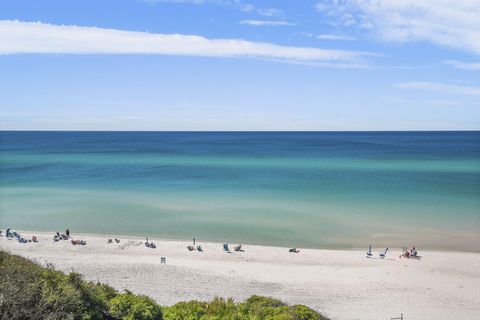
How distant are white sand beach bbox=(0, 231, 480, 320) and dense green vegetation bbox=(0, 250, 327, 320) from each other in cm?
628

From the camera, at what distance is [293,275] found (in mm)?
22562

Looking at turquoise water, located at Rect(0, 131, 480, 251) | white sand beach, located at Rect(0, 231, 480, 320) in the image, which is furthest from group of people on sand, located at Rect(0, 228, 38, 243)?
turquoise water, located at Rect(0, 131, 480, 251)

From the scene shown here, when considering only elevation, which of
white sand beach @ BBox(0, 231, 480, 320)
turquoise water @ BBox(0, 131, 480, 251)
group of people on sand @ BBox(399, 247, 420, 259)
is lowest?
white sand beach @ BBox(0, 231, 480, 320)

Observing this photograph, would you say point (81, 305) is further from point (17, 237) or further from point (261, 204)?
point (261, 204)

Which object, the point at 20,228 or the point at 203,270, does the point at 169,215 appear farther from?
the point at 203,270

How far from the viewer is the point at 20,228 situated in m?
33.9

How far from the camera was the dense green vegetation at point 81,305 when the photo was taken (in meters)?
9.31

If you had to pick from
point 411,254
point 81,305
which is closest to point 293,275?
point 411,254

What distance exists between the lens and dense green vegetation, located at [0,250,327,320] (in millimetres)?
9312

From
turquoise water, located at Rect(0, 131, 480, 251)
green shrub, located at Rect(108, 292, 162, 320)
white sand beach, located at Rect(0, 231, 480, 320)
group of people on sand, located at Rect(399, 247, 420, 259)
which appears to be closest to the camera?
green shrub, located at Rect(108, 292, 162, 320)

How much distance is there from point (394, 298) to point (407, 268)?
16.1ft

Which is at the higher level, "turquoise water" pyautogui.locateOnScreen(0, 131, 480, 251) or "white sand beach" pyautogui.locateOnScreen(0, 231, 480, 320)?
"turquoise water" pyautogui.locateOnScreen(0, 131, 480, 251)

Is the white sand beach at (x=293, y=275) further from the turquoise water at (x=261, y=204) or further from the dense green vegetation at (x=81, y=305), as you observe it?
the dense green vegetation at (x=81, y=305)

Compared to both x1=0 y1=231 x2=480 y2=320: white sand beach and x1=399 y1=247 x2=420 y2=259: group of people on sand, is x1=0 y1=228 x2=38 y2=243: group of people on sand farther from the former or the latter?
x1=399 y1=247 x2=420 y2=259: group of people on sand
